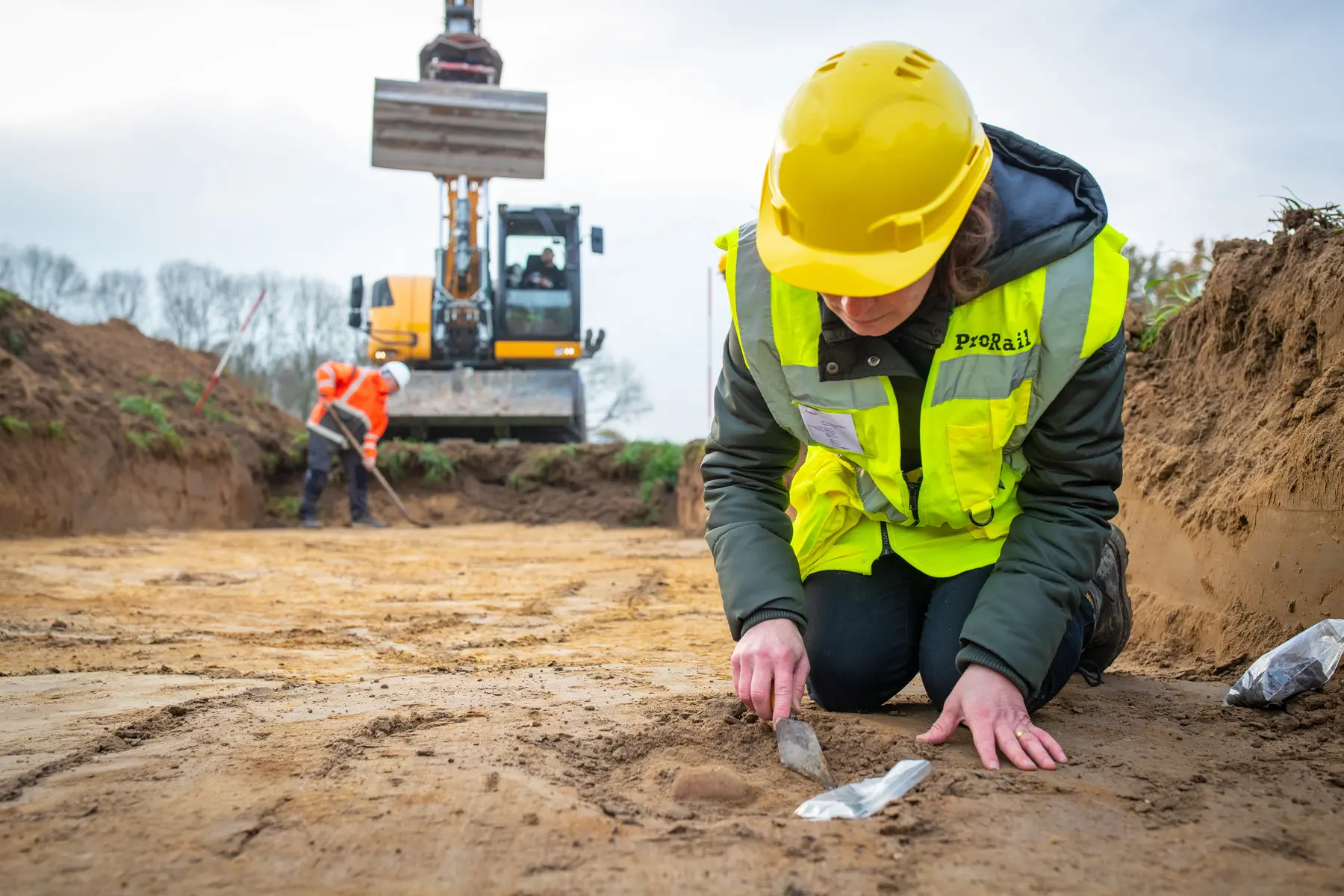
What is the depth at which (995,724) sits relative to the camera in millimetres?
1802

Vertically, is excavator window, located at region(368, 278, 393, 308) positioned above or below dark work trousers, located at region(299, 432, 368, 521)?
above

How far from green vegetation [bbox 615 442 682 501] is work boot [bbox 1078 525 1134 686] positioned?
8.11 meters

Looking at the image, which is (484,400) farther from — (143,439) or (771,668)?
(771,668)

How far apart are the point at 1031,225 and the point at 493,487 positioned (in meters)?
9.78

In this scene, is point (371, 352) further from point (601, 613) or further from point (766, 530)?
point (766, 530)

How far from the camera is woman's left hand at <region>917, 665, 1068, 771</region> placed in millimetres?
1757

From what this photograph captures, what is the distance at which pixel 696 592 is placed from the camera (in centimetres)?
515

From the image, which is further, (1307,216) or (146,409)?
(146,409)

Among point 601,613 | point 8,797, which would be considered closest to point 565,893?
point 8,797

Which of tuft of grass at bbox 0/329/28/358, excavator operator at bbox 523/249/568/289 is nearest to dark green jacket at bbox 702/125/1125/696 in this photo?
tuft of grass at bbox 0/329/28/358

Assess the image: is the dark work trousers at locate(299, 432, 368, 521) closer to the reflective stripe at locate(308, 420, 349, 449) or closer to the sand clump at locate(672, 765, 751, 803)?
the reflective stripe at locate(308, 420, 349, 449)

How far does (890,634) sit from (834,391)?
2.01 feet

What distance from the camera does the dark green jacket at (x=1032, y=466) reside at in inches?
73.5

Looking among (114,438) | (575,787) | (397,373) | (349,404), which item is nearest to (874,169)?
(575,787)
